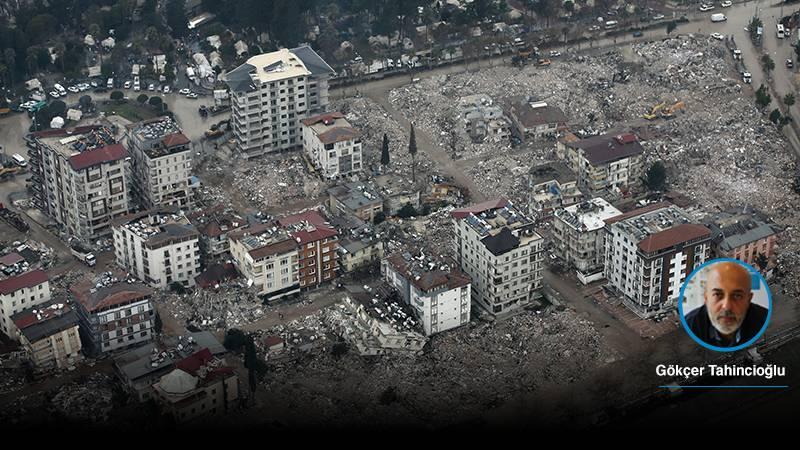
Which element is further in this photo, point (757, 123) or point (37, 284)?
point (757, 123)

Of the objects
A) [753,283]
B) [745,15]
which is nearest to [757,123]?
[745,15]

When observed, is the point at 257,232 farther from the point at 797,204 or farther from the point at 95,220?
the point at 797,204

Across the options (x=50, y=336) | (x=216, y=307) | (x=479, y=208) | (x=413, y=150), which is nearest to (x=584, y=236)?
Result: (x=479, y=208)

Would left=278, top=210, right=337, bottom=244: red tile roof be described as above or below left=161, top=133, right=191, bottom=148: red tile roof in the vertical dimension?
below

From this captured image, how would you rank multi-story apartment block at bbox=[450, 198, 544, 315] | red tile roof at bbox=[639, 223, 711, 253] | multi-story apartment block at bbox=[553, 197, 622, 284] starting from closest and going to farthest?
red tile roof at bbox=[639, 223, 711, 253] < multi-story apartment block at bbox=[450, 198, 544, 315] < multi-story apartment block at bbox=[553, 197, 622, 284]

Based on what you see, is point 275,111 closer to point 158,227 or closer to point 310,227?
point 310,227

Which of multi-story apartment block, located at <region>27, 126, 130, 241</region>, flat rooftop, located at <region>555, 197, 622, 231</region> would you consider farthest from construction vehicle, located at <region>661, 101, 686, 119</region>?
multi-story apartment block, located at <region>27, 126, 130, 241</region>

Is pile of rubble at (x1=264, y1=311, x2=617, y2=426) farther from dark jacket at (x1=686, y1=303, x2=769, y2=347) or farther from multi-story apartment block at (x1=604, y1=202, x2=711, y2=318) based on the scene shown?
dark jacket at (x1=686, y1=303, x2=769, y2=347)
